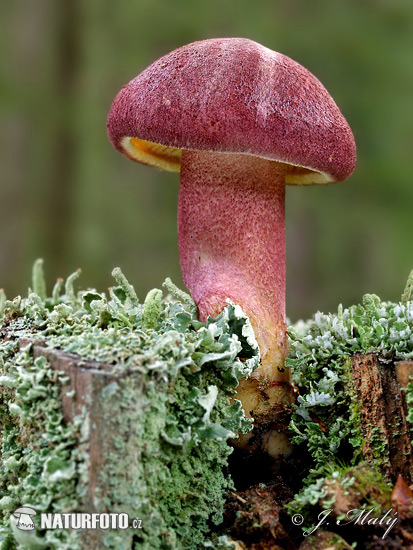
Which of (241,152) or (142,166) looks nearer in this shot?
(241,152)

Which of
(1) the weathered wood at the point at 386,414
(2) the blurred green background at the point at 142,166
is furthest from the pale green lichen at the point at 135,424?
(2) the blurred green background at the point at 142,166

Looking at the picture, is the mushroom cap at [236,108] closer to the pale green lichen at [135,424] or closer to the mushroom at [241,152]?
the mushroom at [241,152]

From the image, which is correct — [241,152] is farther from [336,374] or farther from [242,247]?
[336,374]

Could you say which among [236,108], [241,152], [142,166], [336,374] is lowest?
[336,374]

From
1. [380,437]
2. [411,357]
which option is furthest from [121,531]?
[411,357]

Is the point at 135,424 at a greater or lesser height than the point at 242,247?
lesser

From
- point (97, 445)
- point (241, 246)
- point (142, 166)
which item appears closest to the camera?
point (97, 445)

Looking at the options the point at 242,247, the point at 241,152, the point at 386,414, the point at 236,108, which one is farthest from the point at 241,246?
the point at 386,414
